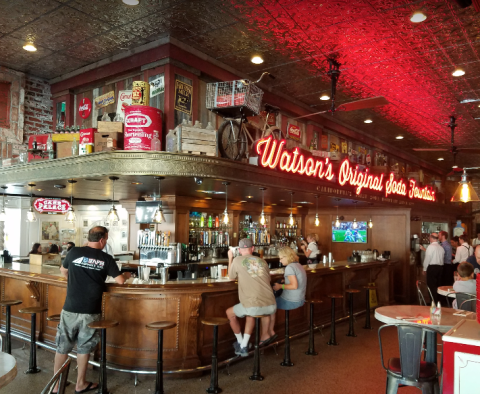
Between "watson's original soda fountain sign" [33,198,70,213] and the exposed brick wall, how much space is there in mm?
2061

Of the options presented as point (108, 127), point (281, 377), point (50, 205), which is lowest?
point (281, 377)

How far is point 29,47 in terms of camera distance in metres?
6.31

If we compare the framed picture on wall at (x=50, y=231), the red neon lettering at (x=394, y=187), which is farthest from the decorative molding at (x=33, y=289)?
the red neon lettering at (x=394, y=187)

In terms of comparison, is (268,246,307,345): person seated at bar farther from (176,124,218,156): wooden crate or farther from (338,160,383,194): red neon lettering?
(338,160,383,194): red neon lettering

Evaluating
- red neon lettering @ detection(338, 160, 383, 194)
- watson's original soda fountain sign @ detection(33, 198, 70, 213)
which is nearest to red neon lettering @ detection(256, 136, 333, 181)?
red neon lettering @ detection(338, 160, 383, 194)

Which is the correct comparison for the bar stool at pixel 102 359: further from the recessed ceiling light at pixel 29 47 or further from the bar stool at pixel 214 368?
the recessed ceiling light at pixel 29 47

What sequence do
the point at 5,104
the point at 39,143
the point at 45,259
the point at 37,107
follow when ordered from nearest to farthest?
the point at 39,143
the point at 5,104
the point at 45,259
the point at 37,107

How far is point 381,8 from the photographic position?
4.93 meters

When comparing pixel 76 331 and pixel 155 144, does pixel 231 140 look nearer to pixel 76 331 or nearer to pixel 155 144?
pixel 155 144

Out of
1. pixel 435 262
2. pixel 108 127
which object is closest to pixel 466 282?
pixel 435 262

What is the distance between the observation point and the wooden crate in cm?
573

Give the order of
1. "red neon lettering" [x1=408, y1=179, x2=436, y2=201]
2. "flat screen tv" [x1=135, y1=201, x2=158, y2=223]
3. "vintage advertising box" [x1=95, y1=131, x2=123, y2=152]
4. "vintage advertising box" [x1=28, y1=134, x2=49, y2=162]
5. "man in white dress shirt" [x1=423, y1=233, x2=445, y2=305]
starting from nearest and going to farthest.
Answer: "vintage advertising box" [x1=95, y1=131, x2=123, y2=152]
"vintage advertising box" [x1=28, y1=134, x2=49, y2=162]
"flat screen tv" [x1=135, y1=201, x2=158, y2=223]
"man in white dress shirt" [x1=423, y1=233, x2=445, y2=305]
"red neon lettering" [x1=408, y1=179, x2=436, y2=201]

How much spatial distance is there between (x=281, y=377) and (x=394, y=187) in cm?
703

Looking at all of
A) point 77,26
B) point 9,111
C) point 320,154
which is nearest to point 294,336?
point 320,154
